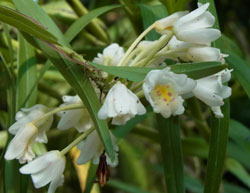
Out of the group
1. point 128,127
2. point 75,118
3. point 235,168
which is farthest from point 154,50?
point 235,168

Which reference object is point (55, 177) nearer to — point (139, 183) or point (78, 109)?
point (78, 109)

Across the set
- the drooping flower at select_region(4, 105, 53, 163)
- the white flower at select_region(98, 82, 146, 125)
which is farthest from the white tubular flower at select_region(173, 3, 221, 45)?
the drooping flower at select_region(4, 105, 53, 163)

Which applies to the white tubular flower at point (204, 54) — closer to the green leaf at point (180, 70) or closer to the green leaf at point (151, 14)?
the green leaf at point (180, 70)

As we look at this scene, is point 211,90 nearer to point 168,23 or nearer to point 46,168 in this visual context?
point 168,23

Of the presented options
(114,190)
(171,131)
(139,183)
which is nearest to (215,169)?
(171,131)

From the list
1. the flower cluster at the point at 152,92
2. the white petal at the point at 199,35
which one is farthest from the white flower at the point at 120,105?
the white petal at the point at 199,35

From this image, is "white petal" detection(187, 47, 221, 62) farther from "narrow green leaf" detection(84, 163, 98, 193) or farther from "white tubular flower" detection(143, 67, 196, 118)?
"narrow green leaf" detection(84, 163, 98, 193)
